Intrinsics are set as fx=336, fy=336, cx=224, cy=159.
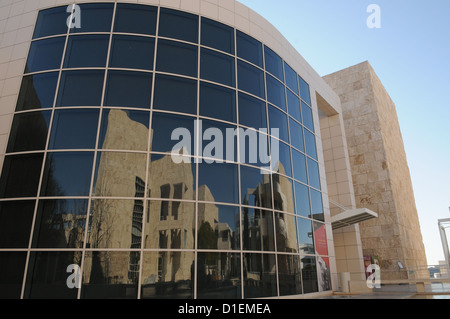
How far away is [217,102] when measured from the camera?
1480cm

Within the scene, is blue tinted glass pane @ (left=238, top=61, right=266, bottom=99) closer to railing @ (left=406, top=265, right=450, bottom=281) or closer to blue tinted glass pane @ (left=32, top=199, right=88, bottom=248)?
blue tinted glass pane @ (left=32, top=199, right=88, bottom=248)

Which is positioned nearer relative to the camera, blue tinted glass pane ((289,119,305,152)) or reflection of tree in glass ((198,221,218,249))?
reflection of tree in glass ((198,221,218,249))

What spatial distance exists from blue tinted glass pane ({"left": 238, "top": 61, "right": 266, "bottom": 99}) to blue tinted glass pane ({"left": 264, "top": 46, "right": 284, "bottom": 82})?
116 centimetres

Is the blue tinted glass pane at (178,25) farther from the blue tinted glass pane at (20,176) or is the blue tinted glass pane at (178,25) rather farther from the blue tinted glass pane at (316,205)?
the blue tinted glass pane at (316,205)

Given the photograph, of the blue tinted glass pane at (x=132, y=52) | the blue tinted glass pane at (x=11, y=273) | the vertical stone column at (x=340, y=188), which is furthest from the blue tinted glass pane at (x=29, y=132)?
the vertical stone column at (x=340, y=188)

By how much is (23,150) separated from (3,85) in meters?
3.66

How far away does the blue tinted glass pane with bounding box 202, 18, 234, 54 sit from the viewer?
15.7 meters

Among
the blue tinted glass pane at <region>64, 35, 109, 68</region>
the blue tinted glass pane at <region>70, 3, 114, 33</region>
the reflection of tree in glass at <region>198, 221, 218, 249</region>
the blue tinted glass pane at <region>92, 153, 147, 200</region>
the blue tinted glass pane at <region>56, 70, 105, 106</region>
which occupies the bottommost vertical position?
the reflection of tree in glass at <region>198, 221, 218, 249</region>

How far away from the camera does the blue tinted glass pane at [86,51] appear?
13.6 meters

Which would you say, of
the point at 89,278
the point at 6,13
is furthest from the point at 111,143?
the point at 6,13

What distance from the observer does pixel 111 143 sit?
12.5 m

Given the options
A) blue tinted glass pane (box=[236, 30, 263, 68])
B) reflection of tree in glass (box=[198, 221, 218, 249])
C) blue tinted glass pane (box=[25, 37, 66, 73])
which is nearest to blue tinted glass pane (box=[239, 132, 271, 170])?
reflection of tree in glass (box=[198, 221, 218, 249])

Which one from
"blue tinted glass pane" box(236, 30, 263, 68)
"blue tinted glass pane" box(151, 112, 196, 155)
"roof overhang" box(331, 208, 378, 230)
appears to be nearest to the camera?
"blue tinted glass pane" box(151, 112, 196, 155)

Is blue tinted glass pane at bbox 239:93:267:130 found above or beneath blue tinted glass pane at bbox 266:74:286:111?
beneath
